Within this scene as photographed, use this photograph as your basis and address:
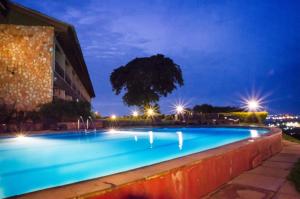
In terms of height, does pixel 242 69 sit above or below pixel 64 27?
above

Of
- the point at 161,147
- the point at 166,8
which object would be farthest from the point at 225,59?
the point at 161,147

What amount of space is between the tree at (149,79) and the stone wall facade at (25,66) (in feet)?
43.8

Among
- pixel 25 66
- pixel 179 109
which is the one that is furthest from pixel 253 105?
pixel 25 66

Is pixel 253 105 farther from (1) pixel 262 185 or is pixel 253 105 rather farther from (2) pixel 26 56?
(1) pixel 262 185

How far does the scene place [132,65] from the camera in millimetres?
30016

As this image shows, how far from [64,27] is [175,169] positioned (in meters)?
15.6

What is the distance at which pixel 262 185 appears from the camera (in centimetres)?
357

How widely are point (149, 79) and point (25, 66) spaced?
14.3m

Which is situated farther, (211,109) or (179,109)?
(211,109)

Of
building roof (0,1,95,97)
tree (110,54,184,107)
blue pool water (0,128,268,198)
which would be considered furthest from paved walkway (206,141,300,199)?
tree (110,54,184,107)

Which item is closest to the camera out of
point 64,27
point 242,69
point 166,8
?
point 64,27

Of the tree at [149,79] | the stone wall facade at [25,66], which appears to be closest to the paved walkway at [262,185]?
the stone wall facade at [25,66]

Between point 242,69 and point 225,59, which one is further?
point 242,69

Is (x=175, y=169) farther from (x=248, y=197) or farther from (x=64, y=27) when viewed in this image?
(x=64, y=27)
